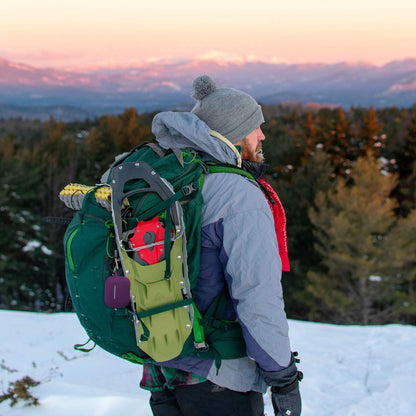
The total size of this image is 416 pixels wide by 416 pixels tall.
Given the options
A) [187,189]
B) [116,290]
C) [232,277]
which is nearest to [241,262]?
[232,277]

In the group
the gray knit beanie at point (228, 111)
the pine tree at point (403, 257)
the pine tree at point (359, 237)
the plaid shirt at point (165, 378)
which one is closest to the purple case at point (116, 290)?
the plaid shirt at point (165, 378)

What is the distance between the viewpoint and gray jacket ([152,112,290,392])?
135cm

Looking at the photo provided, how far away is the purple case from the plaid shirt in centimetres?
43

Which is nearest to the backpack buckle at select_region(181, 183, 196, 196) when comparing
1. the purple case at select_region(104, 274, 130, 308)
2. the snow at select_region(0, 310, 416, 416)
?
the purple case at select_region(104, 274, 130, 308)

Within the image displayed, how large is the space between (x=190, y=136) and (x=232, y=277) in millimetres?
503

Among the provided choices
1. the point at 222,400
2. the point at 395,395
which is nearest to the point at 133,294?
the point at 222,400

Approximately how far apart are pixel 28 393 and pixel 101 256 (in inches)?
97.6

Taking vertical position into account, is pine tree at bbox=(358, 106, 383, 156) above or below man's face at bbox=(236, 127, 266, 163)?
below

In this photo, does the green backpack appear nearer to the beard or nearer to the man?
the man

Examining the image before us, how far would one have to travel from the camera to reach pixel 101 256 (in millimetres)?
1346

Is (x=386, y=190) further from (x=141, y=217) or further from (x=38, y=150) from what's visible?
(x=38, y=150)

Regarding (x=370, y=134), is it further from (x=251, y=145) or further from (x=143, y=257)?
(x=143, y=257)

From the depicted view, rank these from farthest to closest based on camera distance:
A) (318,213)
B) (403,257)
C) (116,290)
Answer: (318,213)
(403,257)
(116,290)

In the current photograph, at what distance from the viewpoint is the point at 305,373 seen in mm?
3934
